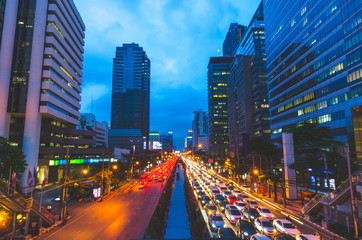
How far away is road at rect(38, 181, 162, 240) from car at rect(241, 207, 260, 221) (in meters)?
13.0

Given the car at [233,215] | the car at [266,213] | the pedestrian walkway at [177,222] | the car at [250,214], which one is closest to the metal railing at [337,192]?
the car at [266,213]

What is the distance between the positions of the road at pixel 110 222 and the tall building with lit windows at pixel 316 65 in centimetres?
4346

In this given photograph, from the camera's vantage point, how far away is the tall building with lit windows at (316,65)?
147ft

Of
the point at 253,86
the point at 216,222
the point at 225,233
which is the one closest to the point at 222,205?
the point at 216,222

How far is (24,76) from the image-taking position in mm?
55469

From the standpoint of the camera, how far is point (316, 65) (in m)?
57.4

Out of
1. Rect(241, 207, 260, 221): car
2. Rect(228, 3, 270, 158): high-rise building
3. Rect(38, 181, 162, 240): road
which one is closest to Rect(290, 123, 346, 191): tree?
Rect(241, 207, 260, 221): car

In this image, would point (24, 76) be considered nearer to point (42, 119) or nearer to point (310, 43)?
point (42, 119)

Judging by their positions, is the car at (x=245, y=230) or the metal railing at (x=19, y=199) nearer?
the car at (x=245, y=230)

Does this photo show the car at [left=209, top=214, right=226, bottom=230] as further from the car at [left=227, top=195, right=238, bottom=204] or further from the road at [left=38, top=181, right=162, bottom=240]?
the car at [left=227, top=195, right=238, bottom=204]

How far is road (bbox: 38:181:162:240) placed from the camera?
906 inches

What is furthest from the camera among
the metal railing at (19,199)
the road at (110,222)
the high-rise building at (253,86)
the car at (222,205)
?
the high-rise building at (253,86)

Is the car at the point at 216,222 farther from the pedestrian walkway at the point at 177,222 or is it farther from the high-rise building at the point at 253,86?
the high-rise building at the point at 253,86

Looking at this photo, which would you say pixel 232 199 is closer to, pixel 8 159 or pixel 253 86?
pixel 8 159
